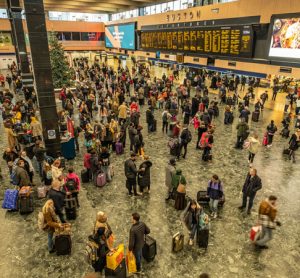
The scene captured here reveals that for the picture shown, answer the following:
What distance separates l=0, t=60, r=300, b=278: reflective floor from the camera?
556 cm

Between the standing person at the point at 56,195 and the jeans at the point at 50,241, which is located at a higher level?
the standing person at the point at 56,195

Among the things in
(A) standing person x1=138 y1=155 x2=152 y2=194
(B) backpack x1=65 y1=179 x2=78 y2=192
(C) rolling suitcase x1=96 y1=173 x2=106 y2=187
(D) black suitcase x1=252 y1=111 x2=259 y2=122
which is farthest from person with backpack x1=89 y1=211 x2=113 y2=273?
(D) black suitcase x1=252 y1=111 x2=259 y2=122

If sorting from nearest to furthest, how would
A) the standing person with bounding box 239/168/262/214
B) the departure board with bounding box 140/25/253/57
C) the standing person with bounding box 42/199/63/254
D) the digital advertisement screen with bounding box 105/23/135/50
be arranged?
1. the standing person with bounding box 42/199/63/254
2. the standing person with bounding box 239/168/262/214
3. the departure board with bounding box 140/25/253/57
4. the digital advertisement screen with bounding box 105/23/135/50

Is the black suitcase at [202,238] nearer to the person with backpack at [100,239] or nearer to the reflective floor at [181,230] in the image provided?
the reflective floor at [181,230]

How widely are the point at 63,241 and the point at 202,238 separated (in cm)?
314

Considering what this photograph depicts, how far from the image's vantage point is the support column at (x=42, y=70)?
9.01 m

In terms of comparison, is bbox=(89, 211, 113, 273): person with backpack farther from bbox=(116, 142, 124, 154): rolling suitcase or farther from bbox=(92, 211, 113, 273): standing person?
bbox=(116, 142, 124, 154): rolling suitcase

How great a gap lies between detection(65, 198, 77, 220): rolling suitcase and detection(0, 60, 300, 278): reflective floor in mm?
225

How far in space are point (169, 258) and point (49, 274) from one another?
2.57 meters

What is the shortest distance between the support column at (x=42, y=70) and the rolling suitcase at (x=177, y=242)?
21.1 feet

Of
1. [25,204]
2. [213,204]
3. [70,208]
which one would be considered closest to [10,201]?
[25,204]

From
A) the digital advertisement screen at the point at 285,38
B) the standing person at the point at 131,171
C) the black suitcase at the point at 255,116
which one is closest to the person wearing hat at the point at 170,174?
the standing person at the point at 131,171

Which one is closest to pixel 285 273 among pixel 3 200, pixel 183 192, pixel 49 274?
pixel 183 192

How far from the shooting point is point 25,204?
23.9 ft
